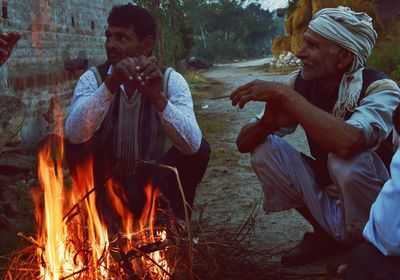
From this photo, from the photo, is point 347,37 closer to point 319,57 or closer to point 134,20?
point 319,57

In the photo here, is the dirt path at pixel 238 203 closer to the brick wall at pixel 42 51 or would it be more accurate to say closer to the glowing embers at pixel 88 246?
the glowing embers at pixel 88 246

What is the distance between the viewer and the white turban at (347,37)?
3.22 m

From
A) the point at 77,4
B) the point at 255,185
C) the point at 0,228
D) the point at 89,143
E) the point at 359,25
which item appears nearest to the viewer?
the point at 359,25

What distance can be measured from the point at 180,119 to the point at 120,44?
732 mm

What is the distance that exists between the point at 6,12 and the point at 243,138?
4.08 metres

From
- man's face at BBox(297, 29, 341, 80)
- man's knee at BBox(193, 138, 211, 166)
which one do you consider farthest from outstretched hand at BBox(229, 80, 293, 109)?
man's knee at BBox(193, 138, 211, 166)

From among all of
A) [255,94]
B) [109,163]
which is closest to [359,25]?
[255,94]

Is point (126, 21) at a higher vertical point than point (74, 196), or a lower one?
higher

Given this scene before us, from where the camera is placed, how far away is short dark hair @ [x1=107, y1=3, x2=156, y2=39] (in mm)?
3682

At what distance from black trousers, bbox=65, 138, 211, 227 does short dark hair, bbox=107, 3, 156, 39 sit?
31.7 inches

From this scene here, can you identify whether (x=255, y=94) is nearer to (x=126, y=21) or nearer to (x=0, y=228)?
(x=126, y=21)

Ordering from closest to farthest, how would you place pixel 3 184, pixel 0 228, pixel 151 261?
pixel 151 261 → pixel 0 228 → pixel 3 184

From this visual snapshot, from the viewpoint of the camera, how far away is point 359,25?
3.27 meters

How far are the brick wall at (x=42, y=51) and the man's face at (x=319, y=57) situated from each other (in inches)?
151
